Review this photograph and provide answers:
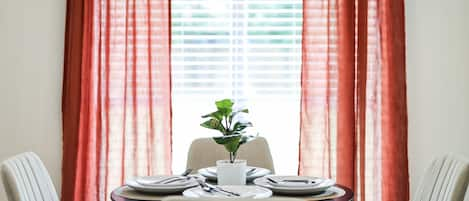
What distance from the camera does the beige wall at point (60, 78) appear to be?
12.1ft

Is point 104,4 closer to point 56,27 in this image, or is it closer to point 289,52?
point 56,27

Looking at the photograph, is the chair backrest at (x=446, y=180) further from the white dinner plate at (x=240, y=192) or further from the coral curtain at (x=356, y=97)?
the coral curtain at (x=356, y=97)

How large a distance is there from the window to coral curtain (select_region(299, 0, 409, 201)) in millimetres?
173

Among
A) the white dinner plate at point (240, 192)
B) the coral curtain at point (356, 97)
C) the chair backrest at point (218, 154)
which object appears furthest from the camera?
the coral curtain at point (356, 97)

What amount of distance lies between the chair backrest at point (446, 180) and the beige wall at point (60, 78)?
153 cm

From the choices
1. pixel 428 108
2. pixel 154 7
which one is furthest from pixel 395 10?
pixel 154 7

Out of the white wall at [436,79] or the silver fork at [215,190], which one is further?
the white wall at [436,79]

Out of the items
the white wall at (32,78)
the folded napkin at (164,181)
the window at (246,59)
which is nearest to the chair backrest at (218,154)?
the folded napkin at (164,181)

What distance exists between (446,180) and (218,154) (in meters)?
1.21

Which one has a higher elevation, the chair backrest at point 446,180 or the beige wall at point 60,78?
the beige wall at point 60,78

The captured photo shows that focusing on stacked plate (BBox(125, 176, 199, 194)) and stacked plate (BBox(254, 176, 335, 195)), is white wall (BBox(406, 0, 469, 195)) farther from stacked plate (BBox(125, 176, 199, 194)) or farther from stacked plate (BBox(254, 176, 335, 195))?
stacked plate (BBox(125, 176, 199, 194))

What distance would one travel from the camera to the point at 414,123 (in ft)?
12.2

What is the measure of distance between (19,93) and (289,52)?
67.1 inches

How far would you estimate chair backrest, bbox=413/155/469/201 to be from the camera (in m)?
1.96
